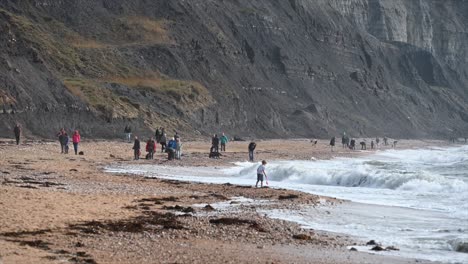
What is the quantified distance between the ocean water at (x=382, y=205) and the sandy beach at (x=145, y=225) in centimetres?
108

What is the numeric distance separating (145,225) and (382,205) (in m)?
9.73

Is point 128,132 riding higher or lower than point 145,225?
higher

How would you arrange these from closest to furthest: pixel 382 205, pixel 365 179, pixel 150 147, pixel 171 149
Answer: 1. pixel 382 205
2. pixel 365 179
3. pixel 171 149
4. pixel 150 147

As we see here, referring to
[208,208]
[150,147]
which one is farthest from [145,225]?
[150,147]

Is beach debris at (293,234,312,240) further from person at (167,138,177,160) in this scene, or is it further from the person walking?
the person walking

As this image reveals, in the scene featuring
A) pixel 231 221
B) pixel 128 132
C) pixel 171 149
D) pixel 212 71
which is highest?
pixel 212 71

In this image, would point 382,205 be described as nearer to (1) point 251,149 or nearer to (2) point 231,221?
(2) point 231,221

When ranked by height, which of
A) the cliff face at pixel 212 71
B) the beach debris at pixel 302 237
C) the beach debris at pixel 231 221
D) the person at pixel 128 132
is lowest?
the beach debris at pixel 302 237

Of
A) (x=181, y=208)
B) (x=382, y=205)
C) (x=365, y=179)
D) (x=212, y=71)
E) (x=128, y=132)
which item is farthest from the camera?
(x=212, y=71)

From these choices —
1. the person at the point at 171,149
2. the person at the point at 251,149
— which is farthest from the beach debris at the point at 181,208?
the person at the point at 251,149

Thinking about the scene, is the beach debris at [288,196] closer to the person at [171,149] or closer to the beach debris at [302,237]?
the beach debris at [302,237]

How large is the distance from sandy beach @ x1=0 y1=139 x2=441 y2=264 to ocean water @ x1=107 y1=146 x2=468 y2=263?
1.08 metres

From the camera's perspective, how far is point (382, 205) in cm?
2395

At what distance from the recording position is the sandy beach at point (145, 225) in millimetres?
13648
